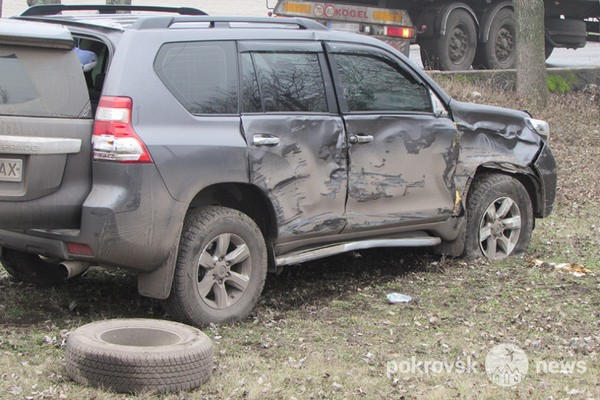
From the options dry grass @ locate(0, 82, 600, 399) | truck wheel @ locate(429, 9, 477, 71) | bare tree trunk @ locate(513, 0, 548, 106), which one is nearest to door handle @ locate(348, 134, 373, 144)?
dry grass @ locate(0, 82, 600, 399)

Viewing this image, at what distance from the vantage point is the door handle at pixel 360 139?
659cm

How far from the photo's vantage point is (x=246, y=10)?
30.1 m

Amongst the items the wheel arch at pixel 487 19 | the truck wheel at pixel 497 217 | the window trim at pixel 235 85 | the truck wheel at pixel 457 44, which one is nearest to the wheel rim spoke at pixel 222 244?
the window trim at pixel 235 85

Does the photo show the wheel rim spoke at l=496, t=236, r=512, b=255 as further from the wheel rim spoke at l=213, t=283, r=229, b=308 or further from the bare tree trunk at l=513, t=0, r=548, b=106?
the bare tree trunk at l=513, t=0, r=548, b=106

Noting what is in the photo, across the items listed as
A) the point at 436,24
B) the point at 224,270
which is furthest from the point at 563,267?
the point at 436,24

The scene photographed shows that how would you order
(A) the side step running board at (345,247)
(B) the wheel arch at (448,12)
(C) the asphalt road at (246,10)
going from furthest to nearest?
(C) the asphalt road at (246,10) < (B) the wheel arch at (448,12) < (A) the side step running board at (345,247)

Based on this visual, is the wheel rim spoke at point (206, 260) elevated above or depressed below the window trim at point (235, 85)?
below

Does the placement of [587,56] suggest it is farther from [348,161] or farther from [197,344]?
[197,344]

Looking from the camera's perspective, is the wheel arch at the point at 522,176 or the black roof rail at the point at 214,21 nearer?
the black roof rail at the point at 214,21

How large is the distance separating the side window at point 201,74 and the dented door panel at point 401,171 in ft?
3.12

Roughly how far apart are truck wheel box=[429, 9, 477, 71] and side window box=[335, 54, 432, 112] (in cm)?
905

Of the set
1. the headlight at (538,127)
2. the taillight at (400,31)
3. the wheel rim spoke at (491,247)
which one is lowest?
the wheel rim spoke at (491,247)

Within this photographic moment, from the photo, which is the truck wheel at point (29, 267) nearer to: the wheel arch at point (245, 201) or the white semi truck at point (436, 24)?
Result: the wheel arch at point (245, 201)

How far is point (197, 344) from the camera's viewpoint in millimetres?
4996
